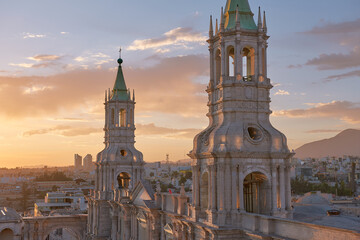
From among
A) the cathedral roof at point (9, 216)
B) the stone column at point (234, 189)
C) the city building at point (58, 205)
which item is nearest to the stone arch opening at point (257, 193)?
the stone column at point (234, 189)

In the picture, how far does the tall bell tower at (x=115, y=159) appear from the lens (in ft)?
168

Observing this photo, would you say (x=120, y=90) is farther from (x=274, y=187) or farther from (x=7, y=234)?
(x=274, y=187)

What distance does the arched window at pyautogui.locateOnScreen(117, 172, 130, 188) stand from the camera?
52916mm

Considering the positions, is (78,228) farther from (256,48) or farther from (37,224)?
(256,48)

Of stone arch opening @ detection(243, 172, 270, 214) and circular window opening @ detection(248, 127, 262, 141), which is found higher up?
circular window opening @ detection(248, 127, 262, 141)

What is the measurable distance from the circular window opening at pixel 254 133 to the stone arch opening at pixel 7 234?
1484 inches

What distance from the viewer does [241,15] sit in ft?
86.4

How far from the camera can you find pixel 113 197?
165 ft

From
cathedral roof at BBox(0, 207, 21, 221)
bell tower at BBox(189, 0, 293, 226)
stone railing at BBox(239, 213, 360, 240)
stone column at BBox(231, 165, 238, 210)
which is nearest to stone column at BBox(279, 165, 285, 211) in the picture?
bell tower at BBox(189, 0, 293, 226)

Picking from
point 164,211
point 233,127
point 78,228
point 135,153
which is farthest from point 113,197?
point 233,127

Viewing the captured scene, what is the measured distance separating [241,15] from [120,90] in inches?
1138

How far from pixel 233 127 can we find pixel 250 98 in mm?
2056

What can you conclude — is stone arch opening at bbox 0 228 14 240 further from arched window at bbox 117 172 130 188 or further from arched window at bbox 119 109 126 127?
arched window at bbox 119 109 126 127

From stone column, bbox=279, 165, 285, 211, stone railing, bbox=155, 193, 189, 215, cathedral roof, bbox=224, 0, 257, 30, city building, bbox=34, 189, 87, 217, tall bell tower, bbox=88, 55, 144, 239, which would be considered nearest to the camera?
stone column, bbox=279, 165, 285, 211
